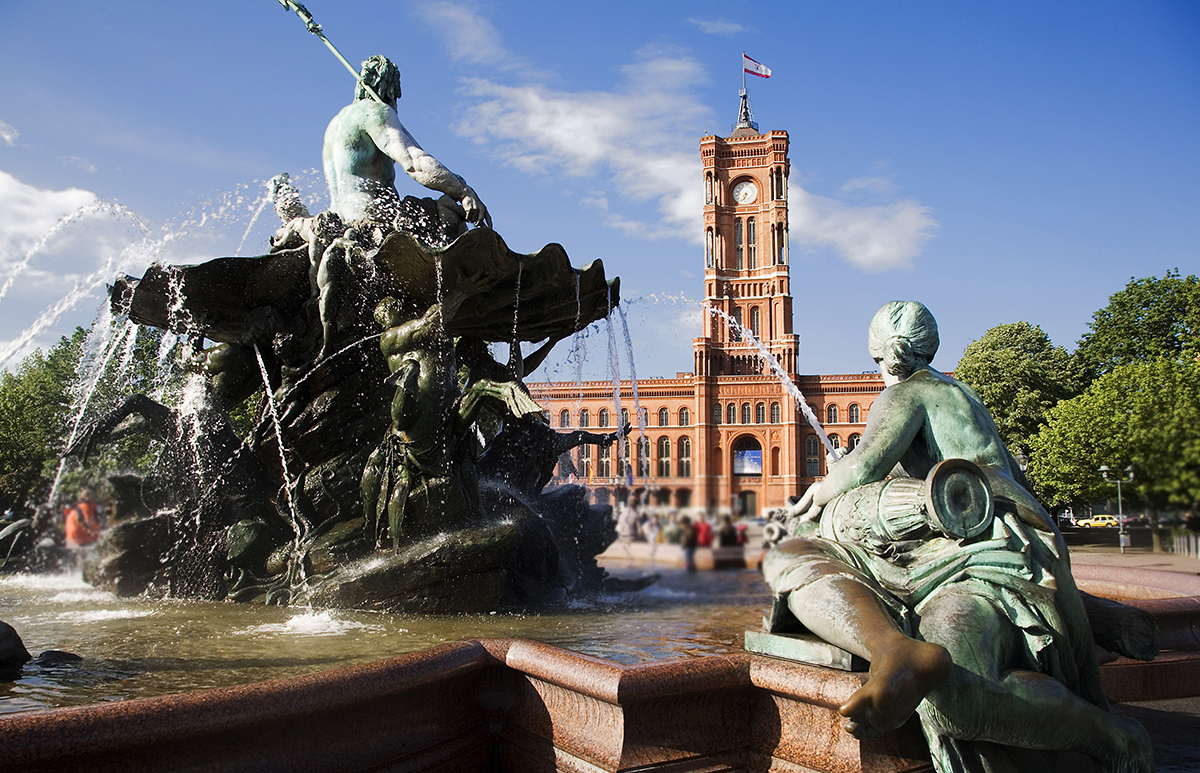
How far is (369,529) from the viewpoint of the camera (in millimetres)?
6340

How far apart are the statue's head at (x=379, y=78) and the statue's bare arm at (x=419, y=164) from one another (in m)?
0.46

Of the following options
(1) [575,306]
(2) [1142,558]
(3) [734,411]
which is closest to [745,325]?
(3) [734,411]

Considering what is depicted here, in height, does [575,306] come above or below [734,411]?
below

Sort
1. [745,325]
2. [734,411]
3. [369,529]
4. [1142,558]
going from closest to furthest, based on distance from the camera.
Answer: [1142,558]
[369,529]
[734,411]
[745,325]

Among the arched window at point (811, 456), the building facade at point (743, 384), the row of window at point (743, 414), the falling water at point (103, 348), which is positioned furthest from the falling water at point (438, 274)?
the arched window at point (811, 456)

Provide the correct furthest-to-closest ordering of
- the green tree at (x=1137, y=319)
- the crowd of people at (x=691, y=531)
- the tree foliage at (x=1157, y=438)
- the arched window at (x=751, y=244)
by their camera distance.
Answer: the arched window at (x=751, y=244) → the green tree at (x=1137, y=319) → the crowd of people at (x=691, y=531) → the tree foliage at (x=1157, y=438)

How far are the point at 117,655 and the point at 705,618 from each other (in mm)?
3634

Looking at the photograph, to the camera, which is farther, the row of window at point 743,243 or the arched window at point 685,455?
the row of window at point 743,243

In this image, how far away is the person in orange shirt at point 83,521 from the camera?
330 inches

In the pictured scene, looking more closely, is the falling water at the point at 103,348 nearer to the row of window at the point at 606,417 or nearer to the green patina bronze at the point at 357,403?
the green patina bronze at the point at 357,403

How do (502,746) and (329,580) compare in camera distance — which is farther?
(329,580)

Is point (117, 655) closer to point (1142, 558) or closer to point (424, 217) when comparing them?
point (424, 217)

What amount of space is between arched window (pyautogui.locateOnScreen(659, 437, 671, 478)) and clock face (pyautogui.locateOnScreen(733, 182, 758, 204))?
83.4ft

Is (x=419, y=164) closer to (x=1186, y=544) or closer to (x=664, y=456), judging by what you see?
(x=1186, y=544)
